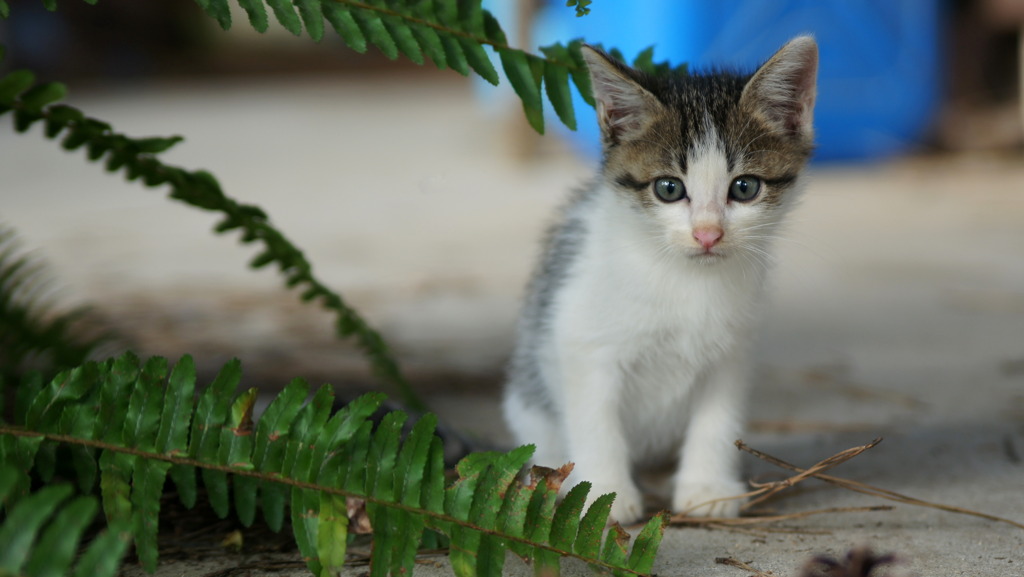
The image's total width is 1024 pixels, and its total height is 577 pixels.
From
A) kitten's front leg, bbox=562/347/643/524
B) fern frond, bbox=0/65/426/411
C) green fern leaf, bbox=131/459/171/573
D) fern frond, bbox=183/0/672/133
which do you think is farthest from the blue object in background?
green fern leaf, bbox=131/459/171/573

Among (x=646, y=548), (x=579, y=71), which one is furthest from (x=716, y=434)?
(x=579, y=71)

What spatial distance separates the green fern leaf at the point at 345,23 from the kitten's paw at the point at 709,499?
98cm

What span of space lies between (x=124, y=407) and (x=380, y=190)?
16.2ft

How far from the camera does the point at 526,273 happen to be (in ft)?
13.5

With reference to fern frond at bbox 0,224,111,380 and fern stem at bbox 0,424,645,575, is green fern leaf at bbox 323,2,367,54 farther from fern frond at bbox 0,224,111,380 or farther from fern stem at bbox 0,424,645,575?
fern frond at bbox 0,224,111,380

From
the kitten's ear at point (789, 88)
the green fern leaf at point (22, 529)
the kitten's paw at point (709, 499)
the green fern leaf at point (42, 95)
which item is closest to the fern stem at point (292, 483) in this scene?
the green fern leaf at point (22, 529)

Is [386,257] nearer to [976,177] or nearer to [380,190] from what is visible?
[380,190]

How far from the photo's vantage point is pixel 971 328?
3066mm

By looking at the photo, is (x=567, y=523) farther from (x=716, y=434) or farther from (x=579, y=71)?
(x=579, y=71)

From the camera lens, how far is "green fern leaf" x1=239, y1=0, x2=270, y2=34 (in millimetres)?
1408

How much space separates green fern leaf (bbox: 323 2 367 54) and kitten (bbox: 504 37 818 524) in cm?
41

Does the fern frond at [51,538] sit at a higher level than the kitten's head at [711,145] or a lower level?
lower

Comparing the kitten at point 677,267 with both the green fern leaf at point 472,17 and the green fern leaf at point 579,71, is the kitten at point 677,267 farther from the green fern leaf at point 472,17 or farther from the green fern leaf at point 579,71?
the green fern leaf at point 472,17

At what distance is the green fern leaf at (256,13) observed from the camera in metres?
1.41
